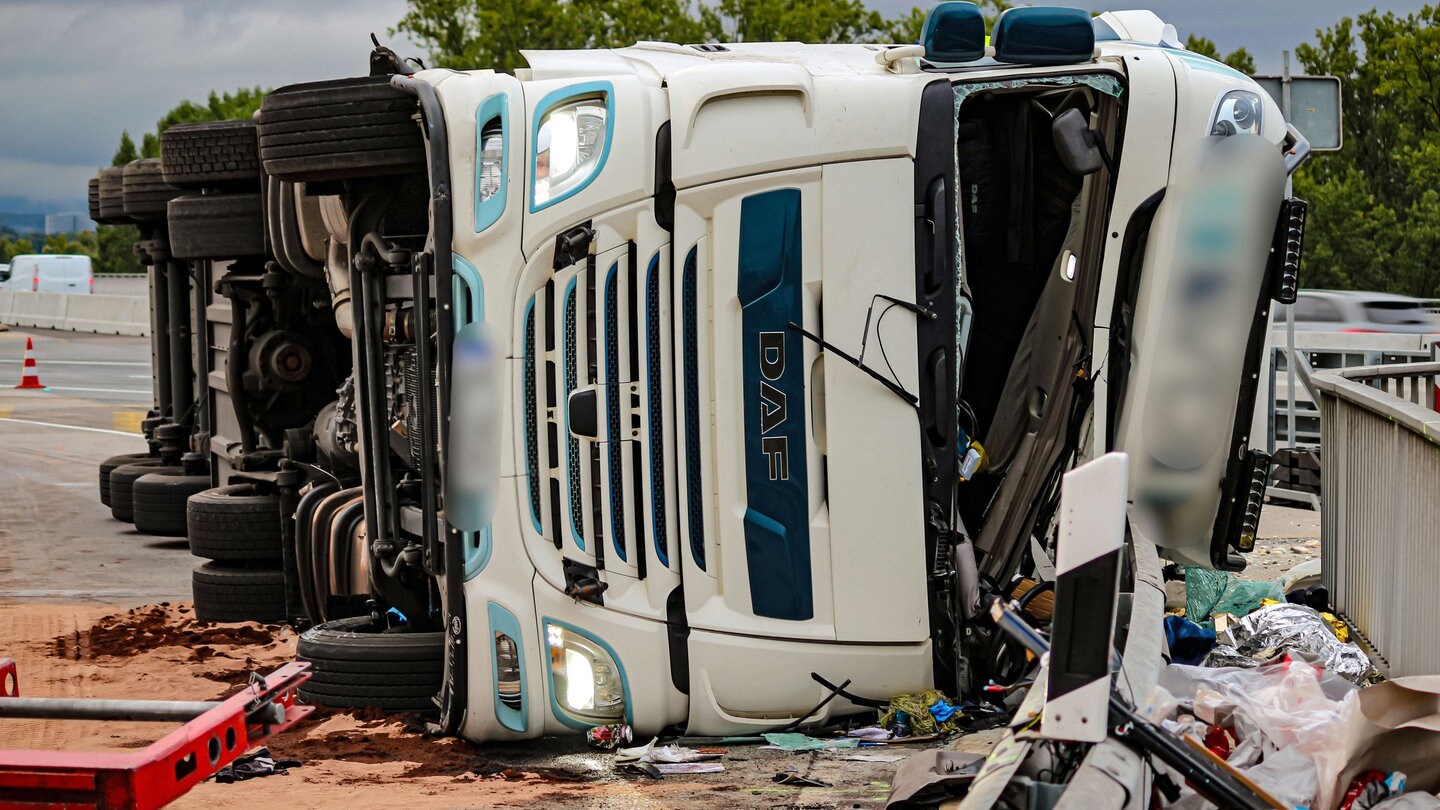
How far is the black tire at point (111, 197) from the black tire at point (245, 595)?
3836 mm

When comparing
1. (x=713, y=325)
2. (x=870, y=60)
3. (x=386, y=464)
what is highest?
(x=870, y=60)

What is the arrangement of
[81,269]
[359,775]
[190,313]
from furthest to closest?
1. [81,269]
2. [190,313]
3. [359,775]

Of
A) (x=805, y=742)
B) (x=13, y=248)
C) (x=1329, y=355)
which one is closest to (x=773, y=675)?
(x=805, y=742)

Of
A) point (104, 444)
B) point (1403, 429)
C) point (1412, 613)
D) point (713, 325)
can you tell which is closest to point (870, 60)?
point (713, 325)

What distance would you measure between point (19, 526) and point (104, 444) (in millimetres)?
4531

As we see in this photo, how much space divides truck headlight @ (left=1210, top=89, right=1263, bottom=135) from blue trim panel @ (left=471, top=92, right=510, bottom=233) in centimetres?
216

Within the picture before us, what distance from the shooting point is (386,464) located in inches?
214

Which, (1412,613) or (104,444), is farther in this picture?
(104,444)

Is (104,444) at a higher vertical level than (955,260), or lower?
lower

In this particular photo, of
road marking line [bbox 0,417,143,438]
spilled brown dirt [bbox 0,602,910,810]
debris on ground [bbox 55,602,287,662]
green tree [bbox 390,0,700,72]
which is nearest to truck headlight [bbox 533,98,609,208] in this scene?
spilled brown dirt [bbox 0,602,910,810]

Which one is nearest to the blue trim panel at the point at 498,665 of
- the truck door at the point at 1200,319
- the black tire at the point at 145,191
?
the truck door at the point at 1200,319

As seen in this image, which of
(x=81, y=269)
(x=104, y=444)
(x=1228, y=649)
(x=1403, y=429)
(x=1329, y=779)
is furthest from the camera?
(x=81, y=269)

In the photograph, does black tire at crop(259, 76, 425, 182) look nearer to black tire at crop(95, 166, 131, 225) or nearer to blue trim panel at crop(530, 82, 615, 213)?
blue trim panel at crop(530, 82, 615, 213)

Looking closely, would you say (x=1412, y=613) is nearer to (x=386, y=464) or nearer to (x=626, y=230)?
(x=626, y=230)
